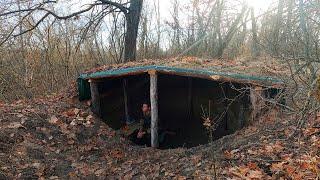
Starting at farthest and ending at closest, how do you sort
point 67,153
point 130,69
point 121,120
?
point 121,120
point 130,69
point 67,153

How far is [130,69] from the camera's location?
9539 millimetres

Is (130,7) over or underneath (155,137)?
over

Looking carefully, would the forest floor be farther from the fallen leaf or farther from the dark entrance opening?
the dark entrance opening

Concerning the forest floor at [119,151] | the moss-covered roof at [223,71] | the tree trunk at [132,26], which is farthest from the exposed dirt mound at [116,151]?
the tree trunk at [132,26]

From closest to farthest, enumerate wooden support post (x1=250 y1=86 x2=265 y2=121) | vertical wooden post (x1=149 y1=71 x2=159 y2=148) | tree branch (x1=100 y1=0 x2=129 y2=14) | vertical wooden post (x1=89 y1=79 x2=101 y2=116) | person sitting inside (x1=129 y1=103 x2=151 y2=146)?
wooden support post (x1=250 y1=86 x2=265 y2=121) → vertical wooden post (x1=149 y1=71 x2=159 y2=148) → person sitting inside (x1=129 y1=103 x2=151 y2=146) → vertical wooden post (x1=89 y1=79 x2=101 y2=116) → tree branch (x1=100 y1=0 x2=129 y2=14)

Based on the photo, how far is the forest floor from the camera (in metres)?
6.43

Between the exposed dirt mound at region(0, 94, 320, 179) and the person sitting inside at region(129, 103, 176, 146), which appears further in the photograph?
the person sitting inside at region(129, 103, 176, 146)

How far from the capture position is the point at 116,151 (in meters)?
9.28

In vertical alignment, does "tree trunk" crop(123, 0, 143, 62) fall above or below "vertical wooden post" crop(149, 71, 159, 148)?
above

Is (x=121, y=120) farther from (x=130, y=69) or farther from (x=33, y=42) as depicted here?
(x=33, y=42)

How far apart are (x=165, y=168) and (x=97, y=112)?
3902 mm

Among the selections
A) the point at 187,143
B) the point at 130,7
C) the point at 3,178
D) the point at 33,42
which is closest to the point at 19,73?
the point at 33,42

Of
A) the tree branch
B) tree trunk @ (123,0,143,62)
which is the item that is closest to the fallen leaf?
tree trunk @ (123,0,143,62)

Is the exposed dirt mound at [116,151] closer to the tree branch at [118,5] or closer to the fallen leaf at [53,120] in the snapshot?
the fallen leaf at [53,120]
